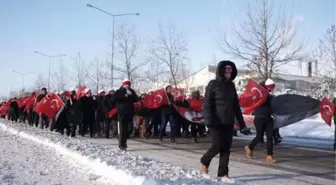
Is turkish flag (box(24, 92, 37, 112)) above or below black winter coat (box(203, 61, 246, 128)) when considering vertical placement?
above

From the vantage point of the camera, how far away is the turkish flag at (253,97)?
11190 mm

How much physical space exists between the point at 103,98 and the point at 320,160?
9688mm

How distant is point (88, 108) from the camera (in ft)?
60.3

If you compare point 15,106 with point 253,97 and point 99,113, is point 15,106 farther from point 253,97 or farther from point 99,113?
point 253,97

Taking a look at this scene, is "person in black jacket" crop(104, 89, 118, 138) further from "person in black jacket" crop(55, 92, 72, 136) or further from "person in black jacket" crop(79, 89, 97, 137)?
"person in black jacket" crop(55, 92, 72, 136)

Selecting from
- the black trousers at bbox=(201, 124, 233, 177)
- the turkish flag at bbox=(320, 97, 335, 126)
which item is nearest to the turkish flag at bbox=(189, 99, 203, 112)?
the turkish flag at bbox=(320, 97, 335, 126)

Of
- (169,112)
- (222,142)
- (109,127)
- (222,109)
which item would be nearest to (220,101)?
(222,109)

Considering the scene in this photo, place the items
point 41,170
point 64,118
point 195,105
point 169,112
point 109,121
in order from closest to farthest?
point 41,170 < point 169,112 < point 195,105 < point 64,118 < point 109,121

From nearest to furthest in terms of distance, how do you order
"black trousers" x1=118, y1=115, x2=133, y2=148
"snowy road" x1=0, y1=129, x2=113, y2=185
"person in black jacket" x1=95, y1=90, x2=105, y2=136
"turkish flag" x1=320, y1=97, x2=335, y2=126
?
→ "snowy road" x1=0, y1=129, x2=113, y2=185 < "black trousers" x1=118, y1=115, x2=133, y2=148 < "turkish flag" x1=320, y1=97, x2=335, y2=126 < "person in black jacket" x1=95, y1=90, x2=105, y2=136

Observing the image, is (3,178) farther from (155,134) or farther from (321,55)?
(321,55)

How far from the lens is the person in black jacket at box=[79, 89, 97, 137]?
59.4 feet

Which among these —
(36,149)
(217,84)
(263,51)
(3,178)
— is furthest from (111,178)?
(263,51)

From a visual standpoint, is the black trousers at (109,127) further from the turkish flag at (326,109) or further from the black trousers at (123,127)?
the turkish flag at (326,109)

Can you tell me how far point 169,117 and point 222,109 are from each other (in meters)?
9.18
